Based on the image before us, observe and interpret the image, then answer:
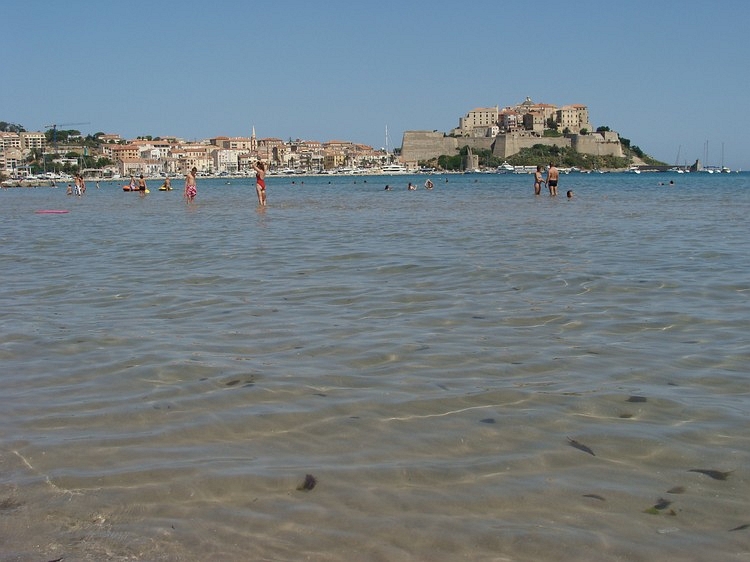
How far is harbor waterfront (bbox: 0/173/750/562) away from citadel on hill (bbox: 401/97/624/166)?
153 metres

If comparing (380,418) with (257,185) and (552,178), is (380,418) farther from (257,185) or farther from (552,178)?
(552,178)

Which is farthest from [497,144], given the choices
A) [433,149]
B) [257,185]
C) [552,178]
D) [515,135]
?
[257,185]

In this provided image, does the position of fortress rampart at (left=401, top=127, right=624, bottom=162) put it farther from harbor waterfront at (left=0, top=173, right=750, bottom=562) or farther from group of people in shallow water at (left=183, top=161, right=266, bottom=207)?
harbor waterfront at (left=0, top=173, right=750, bottom=562)

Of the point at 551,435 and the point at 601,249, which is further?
the point at 601,249

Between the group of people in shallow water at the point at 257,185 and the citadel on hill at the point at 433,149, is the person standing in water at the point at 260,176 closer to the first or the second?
the group of people in shallow water at the point at 257,185

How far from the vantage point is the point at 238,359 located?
5145mm

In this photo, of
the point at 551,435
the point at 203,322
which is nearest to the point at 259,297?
the point at 203,322

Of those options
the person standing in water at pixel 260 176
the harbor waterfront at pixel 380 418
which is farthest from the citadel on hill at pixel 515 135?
the harbor waterfront at pixel 380 418

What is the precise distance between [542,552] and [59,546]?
164 cm

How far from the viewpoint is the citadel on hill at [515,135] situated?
158750 millimetres

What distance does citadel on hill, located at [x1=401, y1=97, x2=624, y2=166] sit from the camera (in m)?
159

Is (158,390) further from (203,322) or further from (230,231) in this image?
(230,231)

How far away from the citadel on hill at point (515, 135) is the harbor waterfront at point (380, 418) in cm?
15300

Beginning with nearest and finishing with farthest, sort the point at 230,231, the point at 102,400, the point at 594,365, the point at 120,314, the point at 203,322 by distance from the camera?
1. the point at 102,400
2. the point at 594,365
3. the point at 203,322
4. the point at 120,314
5. the point at 230,231
